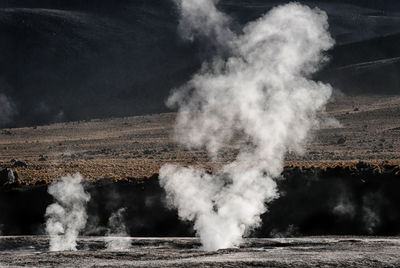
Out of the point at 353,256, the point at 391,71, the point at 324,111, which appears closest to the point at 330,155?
the point at 324,111

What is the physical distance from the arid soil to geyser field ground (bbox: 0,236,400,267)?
1339cm

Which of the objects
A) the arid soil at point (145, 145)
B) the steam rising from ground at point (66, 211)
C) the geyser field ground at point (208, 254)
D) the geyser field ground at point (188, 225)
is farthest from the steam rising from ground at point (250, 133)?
the steam rising from ground at point (66, 211)

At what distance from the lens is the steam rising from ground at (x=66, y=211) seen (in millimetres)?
21469

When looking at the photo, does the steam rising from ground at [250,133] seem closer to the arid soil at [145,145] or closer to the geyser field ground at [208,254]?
the geyser field ground at [208,254]

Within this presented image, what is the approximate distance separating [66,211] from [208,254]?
39.5ft

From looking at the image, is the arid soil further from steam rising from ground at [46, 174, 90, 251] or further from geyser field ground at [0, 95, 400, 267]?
steam rising from ground at [46, 174, 90, 251]

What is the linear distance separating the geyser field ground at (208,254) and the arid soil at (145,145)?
13.4 metres

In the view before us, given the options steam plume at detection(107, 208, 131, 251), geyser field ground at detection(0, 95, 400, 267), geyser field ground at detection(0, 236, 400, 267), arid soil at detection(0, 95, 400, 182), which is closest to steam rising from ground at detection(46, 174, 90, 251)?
geyser field ground at detection(0, 95, 400, 267)

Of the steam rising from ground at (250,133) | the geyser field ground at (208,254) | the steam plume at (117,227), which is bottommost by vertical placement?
the geyser field ground at (208,254)

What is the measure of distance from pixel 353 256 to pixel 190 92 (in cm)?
7688

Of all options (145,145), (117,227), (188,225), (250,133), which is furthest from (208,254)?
(145,145)

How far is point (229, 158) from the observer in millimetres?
43500

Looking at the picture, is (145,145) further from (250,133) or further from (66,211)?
(66,211)

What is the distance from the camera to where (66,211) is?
2538cm
